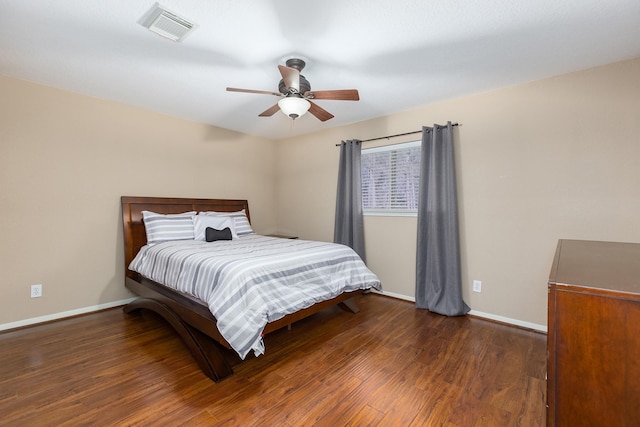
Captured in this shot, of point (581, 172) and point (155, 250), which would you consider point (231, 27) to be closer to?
point (155, 250)

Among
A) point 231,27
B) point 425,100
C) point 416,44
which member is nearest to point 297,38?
point 231,27

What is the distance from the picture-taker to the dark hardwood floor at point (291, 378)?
158 centimetres

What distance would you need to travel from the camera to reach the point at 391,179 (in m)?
3.71

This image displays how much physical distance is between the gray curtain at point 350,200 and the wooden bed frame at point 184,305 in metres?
1.02

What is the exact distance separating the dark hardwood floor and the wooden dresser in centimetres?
100

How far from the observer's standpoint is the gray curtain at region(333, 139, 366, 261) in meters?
3.86

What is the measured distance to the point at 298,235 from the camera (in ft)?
15.7

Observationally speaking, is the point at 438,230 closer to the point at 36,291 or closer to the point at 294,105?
the point at 294,105

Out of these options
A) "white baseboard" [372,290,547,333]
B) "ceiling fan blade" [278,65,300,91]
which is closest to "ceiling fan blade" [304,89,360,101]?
"ceiling fan blade" [278,65,300,91]

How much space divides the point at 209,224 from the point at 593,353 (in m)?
3.55

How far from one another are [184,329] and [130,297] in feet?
5.66

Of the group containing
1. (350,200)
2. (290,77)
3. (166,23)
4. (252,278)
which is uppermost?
(166,23)

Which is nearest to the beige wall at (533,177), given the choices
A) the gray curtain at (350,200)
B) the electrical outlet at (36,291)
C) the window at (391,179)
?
the window at (391,179)

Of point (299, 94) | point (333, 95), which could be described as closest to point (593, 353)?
point (333, 95)
